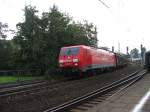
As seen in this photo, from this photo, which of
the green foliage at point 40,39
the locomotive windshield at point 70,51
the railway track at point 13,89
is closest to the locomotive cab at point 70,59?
the locomotive windshield at point 70,51

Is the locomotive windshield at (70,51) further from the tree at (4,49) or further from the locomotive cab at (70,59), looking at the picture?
the tree at (4,49)

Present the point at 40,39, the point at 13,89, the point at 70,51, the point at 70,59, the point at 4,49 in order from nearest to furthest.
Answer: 1. the point at 13,89
2. the point at 70,59
3. the point at 70,51
4. the point at 40,39
5. the point at 4,49

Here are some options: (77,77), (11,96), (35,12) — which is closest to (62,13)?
(35,12)

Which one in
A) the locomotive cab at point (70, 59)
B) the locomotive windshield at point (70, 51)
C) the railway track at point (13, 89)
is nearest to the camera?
the railway track at point (13, 89)

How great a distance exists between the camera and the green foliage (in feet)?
142

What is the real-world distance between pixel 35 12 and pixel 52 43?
6273mm

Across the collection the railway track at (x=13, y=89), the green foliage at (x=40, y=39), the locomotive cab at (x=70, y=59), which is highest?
the green foliage at (x=40, y=39)

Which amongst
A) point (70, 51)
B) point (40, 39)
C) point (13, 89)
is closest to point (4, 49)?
point (40, 39)

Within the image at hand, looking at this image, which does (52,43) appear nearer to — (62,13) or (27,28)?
(27,28)

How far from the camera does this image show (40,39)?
43.5 meters

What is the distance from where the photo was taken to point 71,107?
12.0 metres

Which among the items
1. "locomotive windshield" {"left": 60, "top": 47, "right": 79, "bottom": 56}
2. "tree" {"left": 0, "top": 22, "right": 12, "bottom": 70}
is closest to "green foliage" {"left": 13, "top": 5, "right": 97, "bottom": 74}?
"tree" {"left": 0, "top": 22, "right": 12, "bottom": 70}

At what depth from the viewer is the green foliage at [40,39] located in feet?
142

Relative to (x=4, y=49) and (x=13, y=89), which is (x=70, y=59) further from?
(x=4, y=49)
